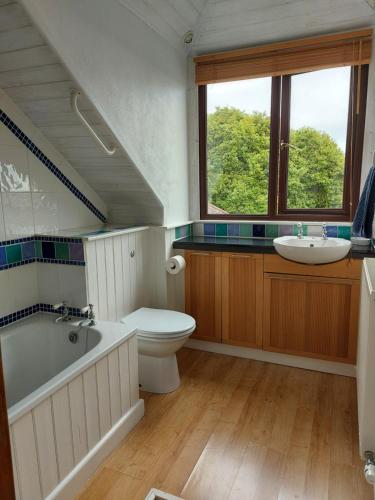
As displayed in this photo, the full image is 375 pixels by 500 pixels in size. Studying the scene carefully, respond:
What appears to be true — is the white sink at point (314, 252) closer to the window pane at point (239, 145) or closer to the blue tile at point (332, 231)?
the blue tile at point (332, 231)

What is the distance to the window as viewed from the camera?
260cm

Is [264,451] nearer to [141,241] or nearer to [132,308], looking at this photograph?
[132,308]

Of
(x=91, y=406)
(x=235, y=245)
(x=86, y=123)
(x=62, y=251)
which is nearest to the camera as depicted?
(x=91, y=406)

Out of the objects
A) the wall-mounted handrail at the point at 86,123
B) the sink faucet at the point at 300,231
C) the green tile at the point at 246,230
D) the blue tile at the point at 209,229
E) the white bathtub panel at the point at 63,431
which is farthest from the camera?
the blue tile at the point at 209,229

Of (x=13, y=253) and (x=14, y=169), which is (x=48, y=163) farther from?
(x=13, y=253)

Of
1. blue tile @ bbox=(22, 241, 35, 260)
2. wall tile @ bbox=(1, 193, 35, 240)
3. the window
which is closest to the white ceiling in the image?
the window

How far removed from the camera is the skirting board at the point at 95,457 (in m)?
1.52

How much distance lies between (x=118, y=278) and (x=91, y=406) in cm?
89

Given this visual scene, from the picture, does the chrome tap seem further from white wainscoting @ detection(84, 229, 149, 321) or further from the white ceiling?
the white ceiling

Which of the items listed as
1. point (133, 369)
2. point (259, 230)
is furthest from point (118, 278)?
point (259, 230)

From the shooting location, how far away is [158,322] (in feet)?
7.50

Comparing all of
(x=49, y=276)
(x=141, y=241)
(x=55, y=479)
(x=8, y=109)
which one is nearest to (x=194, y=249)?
(x=141, y=241)

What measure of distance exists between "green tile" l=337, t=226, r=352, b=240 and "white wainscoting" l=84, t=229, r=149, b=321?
142 cm

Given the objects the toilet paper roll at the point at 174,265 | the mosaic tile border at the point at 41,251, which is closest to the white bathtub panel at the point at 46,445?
the mosaic tile border at the point at 41,251
